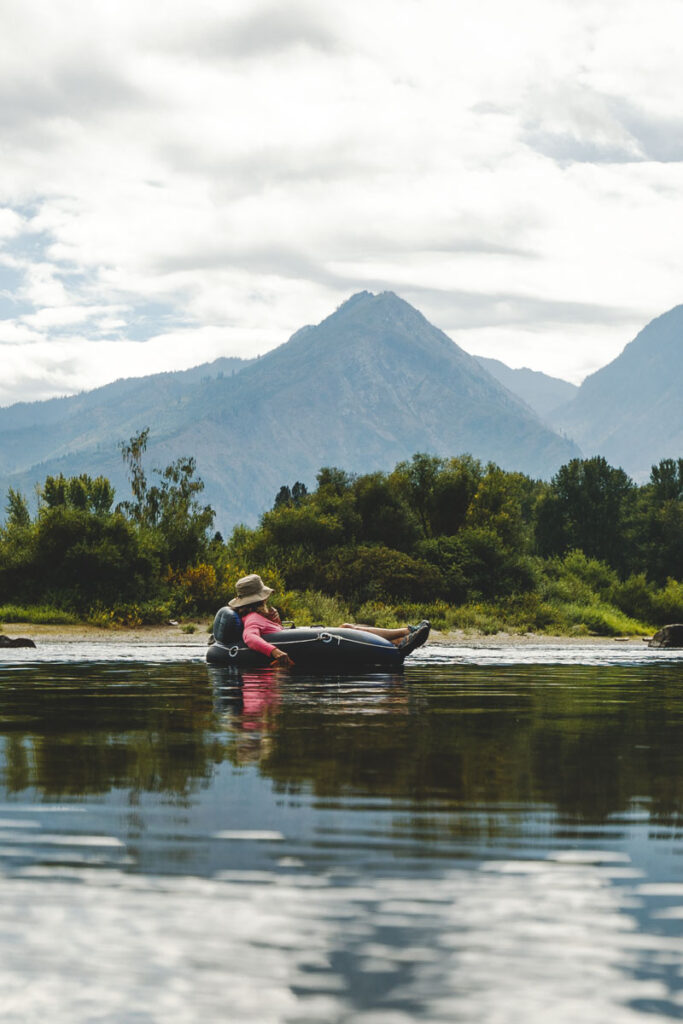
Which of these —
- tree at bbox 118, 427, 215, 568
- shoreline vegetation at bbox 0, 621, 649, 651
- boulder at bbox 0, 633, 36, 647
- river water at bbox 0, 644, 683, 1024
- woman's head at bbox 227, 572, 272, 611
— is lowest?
shoreline vegetation at bbox 0, 621, 649, 651

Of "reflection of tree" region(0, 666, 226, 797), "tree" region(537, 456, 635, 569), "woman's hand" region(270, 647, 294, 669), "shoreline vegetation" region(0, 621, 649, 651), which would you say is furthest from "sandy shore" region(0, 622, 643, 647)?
"tree" region(537, 456, 635, 569)

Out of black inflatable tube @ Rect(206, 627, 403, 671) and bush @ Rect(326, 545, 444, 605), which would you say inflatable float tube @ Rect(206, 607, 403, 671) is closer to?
black inflatable tube @ Rect(206, 627, 403, 671)

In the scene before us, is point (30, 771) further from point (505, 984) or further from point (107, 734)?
point (505, 984)

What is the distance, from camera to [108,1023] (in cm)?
386

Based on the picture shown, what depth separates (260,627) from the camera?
2150cm

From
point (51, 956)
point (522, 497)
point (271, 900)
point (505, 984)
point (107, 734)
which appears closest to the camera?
point (505, 984)

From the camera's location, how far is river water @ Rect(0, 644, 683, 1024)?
4117 mm

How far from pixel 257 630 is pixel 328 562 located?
1230 inches

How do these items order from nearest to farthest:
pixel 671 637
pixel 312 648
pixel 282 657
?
pixel 282 657 → pixel 312 648 → pixel 671 637

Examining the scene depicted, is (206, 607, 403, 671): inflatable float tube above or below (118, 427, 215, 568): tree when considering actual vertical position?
below

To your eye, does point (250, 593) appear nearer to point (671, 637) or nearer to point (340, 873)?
point (340, 873)

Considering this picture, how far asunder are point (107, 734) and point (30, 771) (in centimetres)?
242

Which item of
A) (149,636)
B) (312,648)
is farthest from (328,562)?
(312,648)

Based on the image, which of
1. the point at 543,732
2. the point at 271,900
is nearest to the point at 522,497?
the point at 543,732
